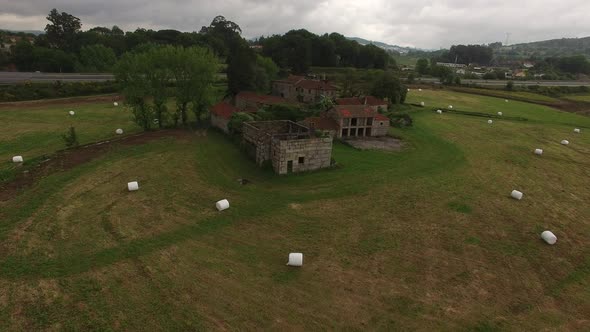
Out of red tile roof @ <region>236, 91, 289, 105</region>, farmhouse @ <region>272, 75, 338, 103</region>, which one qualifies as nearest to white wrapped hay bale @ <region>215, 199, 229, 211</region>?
red tile roof @ <region>236, 91, 289, 105</region>

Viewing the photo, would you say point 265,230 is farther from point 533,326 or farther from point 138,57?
point 138,57

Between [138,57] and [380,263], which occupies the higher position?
[138,57]

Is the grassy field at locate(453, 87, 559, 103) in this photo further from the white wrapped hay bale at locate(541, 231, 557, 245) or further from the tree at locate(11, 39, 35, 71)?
the tree at locate(11, 39, 35, 71)

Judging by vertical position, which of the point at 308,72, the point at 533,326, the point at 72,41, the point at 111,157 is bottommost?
the point at 533,326

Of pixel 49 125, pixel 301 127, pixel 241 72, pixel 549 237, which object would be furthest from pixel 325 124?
pixel 49 125

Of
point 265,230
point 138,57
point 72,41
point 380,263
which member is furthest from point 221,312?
point 72,41

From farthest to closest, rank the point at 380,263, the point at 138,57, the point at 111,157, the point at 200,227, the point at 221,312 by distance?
the point at 138,57, the point at 111,157, the point at 200,227, the point at 380,263, the point at 221,312

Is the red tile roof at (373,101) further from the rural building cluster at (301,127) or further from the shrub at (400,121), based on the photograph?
the shrub at (400,121)

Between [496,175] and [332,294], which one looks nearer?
[332,294]

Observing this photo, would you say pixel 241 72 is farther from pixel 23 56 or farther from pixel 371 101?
pixel 23 56
